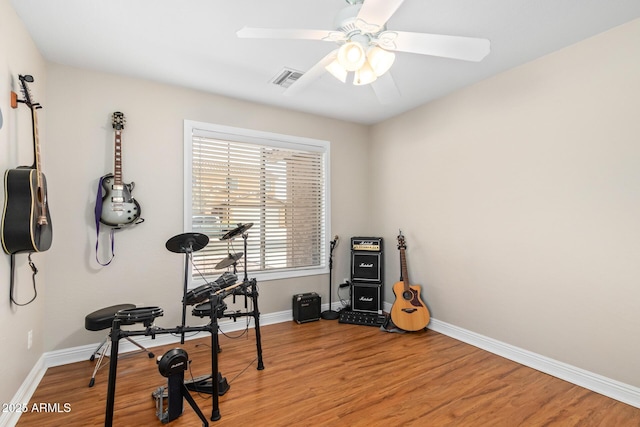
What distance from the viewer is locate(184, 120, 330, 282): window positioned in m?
3.29

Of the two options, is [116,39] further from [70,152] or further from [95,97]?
[70,152]

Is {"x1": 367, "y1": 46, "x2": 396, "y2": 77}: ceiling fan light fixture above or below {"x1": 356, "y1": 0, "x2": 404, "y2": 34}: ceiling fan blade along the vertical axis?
below

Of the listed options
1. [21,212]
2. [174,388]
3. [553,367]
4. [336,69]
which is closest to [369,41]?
[336,69]

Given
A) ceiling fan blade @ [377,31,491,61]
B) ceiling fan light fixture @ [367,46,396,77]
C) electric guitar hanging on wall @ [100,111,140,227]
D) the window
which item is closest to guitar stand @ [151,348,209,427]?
the window

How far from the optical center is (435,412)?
201 cm

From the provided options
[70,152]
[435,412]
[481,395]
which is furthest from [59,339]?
[481,395]

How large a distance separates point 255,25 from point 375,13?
1118 mm

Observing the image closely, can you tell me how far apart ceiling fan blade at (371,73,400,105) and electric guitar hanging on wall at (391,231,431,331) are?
2076mm

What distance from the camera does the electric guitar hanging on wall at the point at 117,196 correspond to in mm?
2736

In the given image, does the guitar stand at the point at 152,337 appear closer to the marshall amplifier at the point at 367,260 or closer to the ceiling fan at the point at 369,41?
the ceiling fan at the point at 369,41

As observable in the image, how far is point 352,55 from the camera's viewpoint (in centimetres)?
158

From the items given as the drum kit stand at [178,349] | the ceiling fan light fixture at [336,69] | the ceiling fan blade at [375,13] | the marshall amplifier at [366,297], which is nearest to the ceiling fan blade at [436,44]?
the ceiling fan blade at [375,13]

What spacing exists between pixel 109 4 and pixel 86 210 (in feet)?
5.55

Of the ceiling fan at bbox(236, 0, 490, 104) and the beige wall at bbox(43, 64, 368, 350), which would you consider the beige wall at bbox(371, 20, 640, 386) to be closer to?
the ceiling fan at bbox(236, 0, 490, 104)
